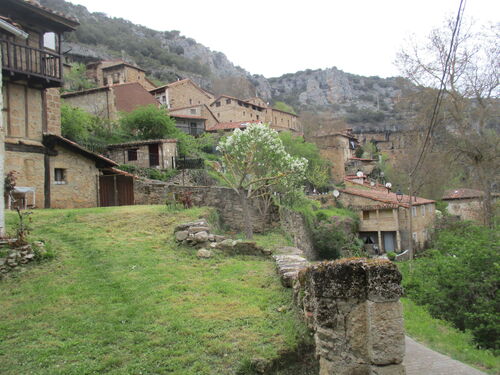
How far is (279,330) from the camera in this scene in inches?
220

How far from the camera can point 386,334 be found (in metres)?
3.89

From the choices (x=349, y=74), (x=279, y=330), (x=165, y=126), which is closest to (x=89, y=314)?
(x=279, y=330)

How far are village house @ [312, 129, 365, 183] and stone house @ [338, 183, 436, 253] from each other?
425 inches

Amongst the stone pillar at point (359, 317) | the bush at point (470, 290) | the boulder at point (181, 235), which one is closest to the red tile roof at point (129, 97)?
the boulder at point (181, 235)

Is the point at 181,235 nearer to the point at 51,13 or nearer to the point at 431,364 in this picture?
the point at 431,364

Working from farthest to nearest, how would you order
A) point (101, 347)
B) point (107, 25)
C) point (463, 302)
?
point (107, 25) → point (463, 302) → point (101, 347)

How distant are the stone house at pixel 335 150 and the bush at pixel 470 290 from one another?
3188cm

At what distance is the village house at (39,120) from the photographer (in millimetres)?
16938

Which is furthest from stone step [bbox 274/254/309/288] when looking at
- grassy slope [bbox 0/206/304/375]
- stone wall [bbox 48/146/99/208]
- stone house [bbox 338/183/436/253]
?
stone house [bbox 338/183/436/253]

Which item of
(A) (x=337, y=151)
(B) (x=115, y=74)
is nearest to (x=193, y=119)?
(A) (x=337, y=151)

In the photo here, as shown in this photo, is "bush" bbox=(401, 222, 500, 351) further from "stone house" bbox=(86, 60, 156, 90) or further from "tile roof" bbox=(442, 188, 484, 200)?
"stone house" bbox=(86, 60, 156, 90)

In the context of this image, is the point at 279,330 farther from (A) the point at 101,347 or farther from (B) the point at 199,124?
(B) the point at 199,124

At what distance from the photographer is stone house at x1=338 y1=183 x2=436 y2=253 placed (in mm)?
31844

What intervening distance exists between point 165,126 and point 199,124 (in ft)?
47.7
